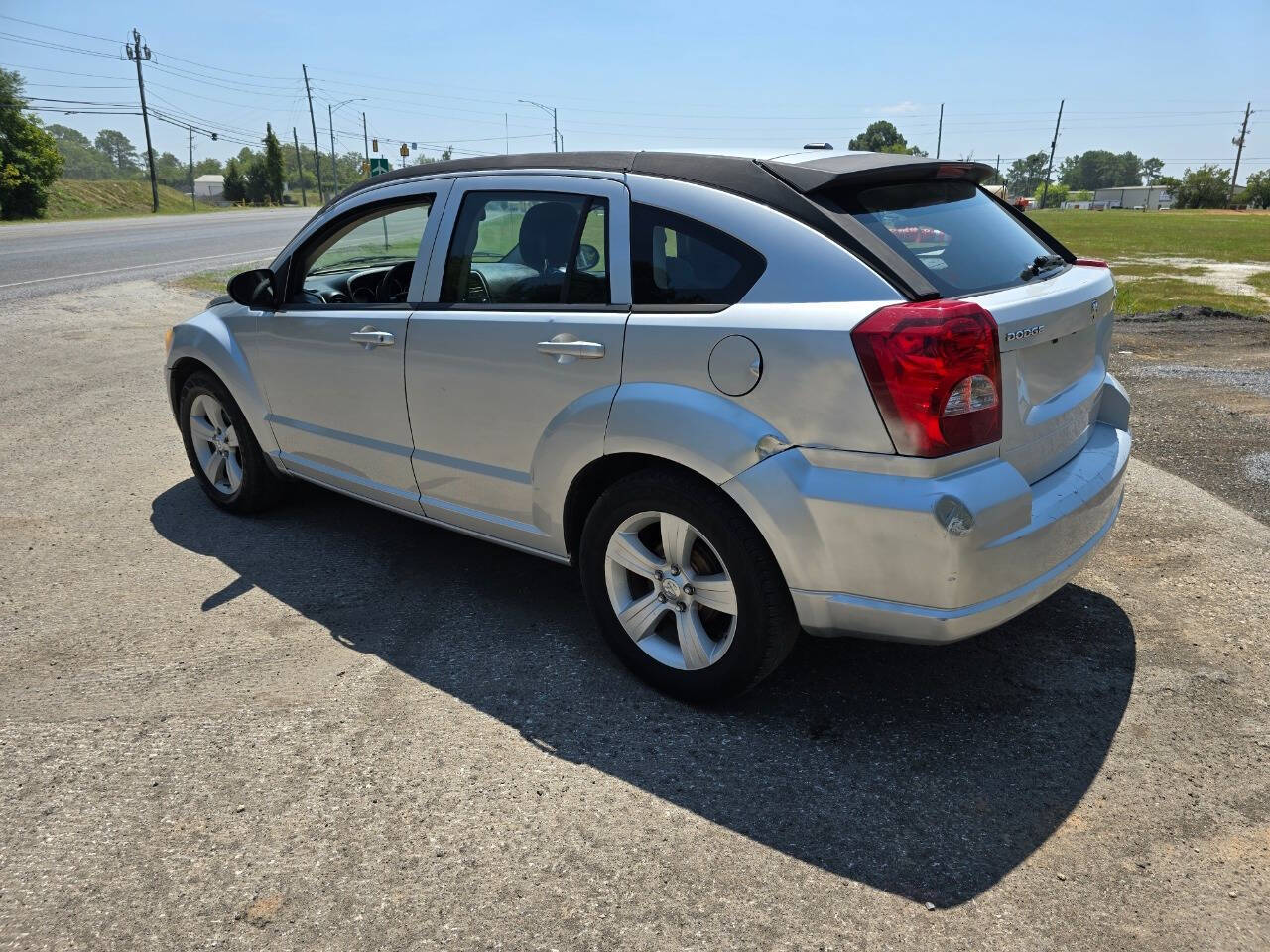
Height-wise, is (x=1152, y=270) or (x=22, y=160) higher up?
(x=22, y=160)

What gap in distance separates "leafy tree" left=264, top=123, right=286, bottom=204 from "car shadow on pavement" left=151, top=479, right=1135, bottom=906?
92975mm

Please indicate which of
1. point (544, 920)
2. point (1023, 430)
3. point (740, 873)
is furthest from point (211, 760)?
point (1023, 430)

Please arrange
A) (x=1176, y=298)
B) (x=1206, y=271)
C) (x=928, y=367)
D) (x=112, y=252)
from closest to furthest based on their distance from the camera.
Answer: (x=928, y=367)
(x=1176, y=298)
(x=1206, y=271)
(x=112, y=252)

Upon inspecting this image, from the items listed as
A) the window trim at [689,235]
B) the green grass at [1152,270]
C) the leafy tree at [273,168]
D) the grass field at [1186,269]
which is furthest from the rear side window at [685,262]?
the leafy tree at [273,168]

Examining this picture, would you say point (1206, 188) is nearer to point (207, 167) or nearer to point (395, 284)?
point (395, 284)

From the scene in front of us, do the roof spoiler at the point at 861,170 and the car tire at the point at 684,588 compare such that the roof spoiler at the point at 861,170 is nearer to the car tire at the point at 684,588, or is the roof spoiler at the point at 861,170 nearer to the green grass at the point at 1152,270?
the car tire at the point at 684,588

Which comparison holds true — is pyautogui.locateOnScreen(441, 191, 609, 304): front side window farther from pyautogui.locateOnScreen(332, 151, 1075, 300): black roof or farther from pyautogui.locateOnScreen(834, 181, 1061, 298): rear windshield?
pyautogui.locateOnScreen(834, 181, 1061, 298): rear windshield

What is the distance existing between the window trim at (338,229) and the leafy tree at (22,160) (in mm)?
54988

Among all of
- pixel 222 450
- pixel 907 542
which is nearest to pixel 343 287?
pixel 222 450

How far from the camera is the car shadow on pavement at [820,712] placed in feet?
8.75

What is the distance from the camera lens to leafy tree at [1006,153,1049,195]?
568 ft

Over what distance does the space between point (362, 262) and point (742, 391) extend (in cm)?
271

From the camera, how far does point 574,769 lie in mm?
2963

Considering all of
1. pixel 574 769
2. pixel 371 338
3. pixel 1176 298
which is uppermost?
pixel 371 338
